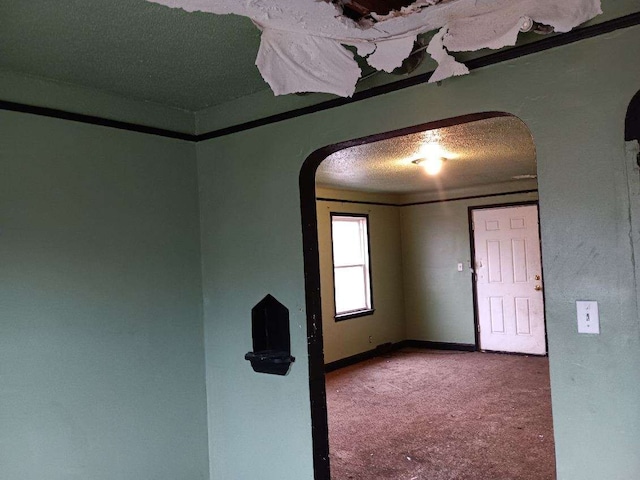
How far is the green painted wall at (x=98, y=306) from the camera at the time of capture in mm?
2213

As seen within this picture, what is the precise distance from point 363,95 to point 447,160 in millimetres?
2729

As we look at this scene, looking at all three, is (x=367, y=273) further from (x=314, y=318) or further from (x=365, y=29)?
(x=365, y=29)

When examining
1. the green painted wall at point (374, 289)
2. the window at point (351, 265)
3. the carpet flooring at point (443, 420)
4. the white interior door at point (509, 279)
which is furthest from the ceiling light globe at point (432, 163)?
the white interior door at point (509, 279)

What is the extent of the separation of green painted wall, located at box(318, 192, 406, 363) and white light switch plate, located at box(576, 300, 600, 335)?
4.39 metres

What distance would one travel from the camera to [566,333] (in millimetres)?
1786

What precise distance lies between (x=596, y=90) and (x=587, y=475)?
4.40ft

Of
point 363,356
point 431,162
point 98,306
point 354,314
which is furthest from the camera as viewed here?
point 363,356

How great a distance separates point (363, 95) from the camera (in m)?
2.31

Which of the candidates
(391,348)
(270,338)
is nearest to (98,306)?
(270,338)

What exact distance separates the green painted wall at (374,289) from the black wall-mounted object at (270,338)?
333 centimetres

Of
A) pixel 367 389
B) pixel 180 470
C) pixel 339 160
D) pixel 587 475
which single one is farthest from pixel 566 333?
pixel 367 389

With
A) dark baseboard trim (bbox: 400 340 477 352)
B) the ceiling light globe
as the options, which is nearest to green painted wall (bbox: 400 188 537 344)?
dark baseboard trim (bbox: 400 340 477 352)

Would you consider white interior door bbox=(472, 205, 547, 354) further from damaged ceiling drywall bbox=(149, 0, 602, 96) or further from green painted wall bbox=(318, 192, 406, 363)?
damaged ceiling drywall bbox=(149, 0, 602, 96)

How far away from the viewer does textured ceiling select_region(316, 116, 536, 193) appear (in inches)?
144
